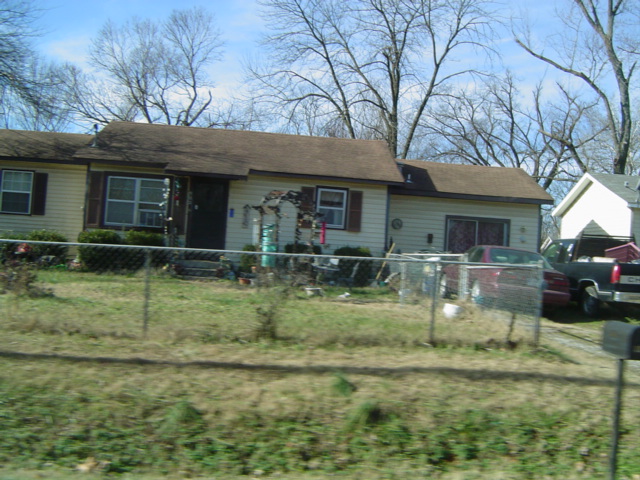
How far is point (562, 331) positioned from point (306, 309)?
5.14m

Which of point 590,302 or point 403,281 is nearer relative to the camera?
point 403,281

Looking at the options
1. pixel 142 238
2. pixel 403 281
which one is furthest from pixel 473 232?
pixel 403 281

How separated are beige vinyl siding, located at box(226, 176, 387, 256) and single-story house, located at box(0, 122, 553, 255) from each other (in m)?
0.03

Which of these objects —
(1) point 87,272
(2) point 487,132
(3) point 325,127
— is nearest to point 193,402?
(1) point 87,272

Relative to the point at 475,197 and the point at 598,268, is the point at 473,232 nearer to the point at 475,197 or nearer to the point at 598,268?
the point at 475,197

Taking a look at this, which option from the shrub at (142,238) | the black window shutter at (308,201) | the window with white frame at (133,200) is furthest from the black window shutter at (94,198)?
the black window shutter at (308,201)

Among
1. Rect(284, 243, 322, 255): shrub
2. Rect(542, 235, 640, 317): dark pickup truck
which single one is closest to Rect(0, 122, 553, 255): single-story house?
Rect(284, 243, 322, 255): shrub

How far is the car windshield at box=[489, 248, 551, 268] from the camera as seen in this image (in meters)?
12.0

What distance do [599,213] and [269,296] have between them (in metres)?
19.1

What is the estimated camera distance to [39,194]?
16875 mm

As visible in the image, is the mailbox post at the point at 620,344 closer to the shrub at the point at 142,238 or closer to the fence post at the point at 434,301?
the fence post at the point at 434,301

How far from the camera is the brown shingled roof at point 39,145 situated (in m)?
16.7

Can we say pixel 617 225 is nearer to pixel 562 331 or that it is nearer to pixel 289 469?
pixel 562 331

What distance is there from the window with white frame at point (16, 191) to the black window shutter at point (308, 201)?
843 centimetres
